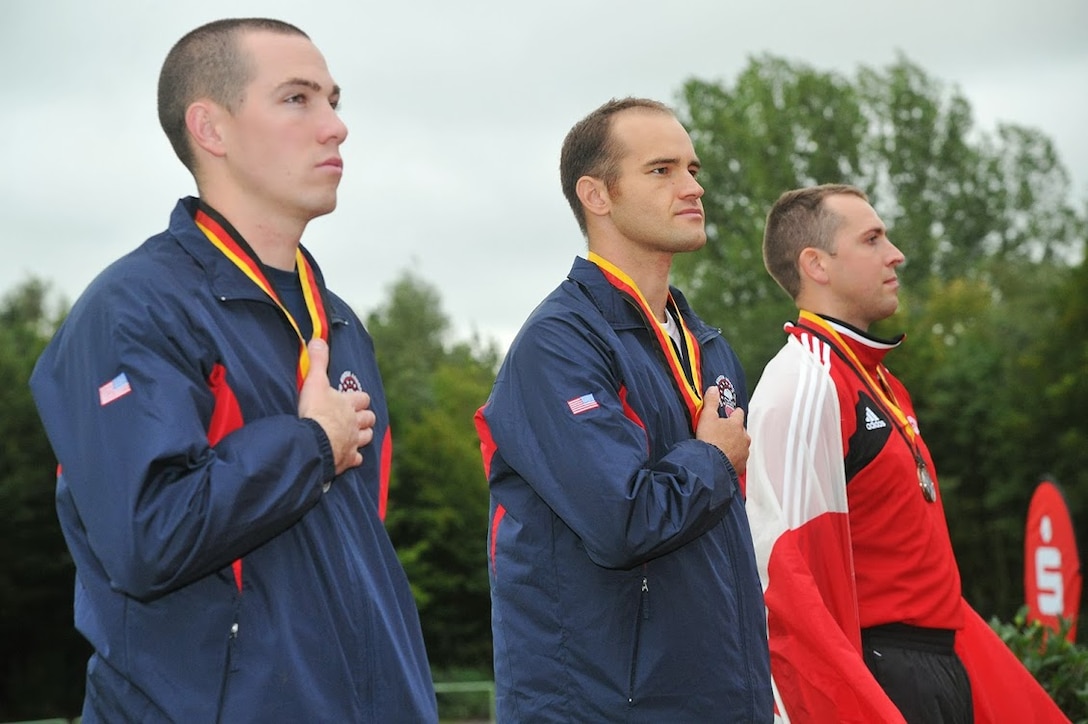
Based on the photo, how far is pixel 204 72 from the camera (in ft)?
12.0

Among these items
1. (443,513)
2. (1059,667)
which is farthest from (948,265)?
(1059,667)

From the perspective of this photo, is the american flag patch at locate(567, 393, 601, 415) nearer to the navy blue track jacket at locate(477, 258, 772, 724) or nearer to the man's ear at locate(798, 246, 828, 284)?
the navy blue track jacket at locate(477, 258, 772, 724)

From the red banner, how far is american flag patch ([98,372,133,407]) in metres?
14.0

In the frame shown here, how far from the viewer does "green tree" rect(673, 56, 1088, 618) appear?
4375 cm

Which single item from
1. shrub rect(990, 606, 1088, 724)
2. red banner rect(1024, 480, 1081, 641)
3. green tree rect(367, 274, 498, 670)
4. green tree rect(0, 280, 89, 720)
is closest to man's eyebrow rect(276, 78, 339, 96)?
shrub rect(990, 606, 1088, 724)

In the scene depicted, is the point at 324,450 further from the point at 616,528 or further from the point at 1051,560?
the point at 1051,560

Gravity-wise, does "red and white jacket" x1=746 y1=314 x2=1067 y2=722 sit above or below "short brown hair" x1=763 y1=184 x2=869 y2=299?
below

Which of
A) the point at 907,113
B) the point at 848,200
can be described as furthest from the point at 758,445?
the point at 907,113

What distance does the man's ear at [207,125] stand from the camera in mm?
A: 3646

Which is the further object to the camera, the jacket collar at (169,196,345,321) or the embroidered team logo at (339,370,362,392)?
the embroidered team logo at (339,370,362,392)

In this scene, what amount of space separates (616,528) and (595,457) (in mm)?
229

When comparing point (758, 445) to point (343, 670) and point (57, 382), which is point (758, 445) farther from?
point (57, 382)

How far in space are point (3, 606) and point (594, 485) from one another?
37.5 m

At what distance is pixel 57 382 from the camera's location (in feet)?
10.6
